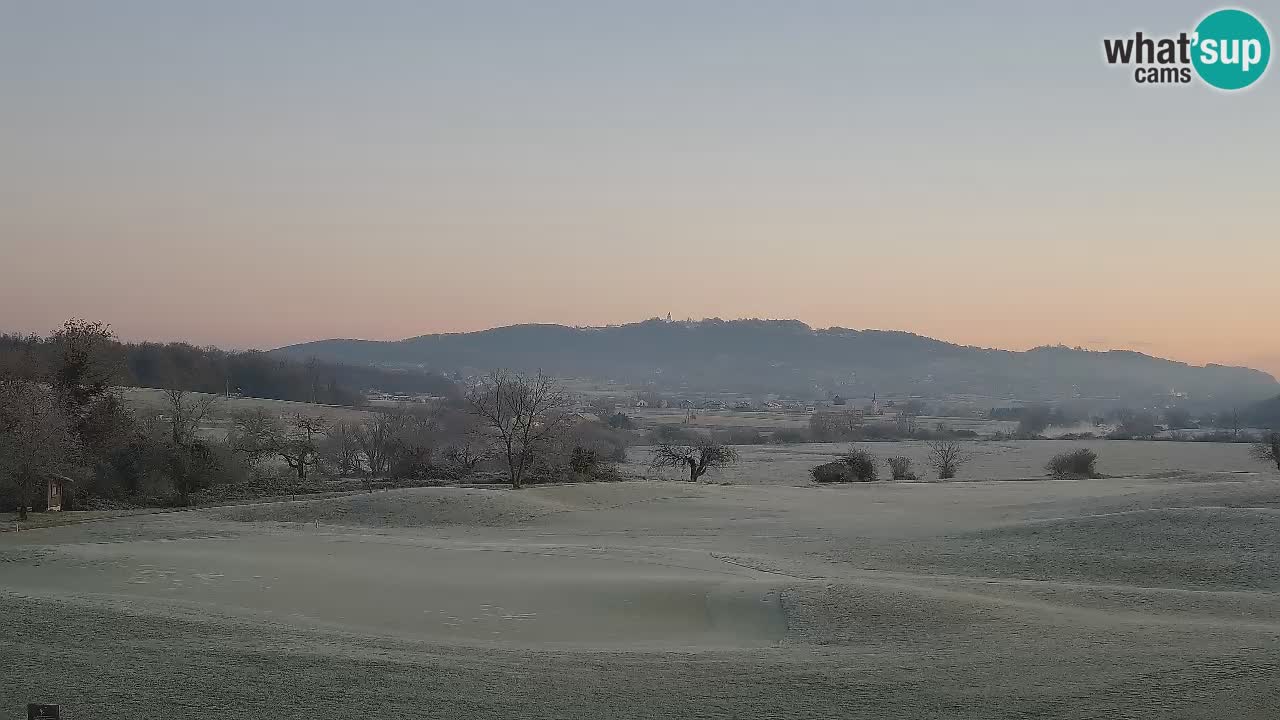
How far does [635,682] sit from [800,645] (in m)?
3.88

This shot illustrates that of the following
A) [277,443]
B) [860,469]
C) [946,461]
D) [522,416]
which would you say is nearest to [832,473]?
[860,469]

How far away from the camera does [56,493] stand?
115 feet

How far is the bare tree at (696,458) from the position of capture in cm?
5897

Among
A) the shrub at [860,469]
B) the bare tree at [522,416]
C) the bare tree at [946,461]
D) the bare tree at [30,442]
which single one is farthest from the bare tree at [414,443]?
the bare tree at [946,461]

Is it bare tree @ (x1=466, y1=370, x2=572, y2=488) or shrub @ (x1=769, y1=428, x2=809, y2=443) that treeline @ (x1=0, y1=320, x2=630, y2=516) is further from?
shrub @ (x1=769, y1=428, x2=809, y2=443)

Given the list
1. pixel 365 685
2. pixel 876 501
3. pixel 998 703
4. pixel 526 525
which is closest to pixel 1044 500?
pixel 876 501

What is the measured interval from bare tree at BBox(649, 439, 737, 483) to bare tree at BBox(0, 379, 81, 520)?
32.1 meters

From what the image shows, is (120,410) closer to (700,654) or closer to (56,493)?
(56,493)

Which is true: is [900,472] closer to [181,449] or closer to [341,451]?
[341,451]

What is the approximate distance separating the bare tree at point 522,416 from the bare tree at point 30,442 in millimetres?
16117

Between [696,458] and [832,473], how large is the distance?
10.4 meters

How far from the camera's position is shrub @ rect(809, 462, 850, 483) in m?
54.8

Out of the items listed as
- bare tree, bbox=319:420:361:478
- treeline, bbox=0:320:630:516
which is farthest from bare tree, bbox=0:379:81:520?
bare tree, bbox=319:420:361:478

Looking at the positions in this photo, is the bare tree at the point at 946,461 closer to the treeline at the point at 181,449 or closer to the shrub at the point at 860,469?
the shrub at the point at 860,469
